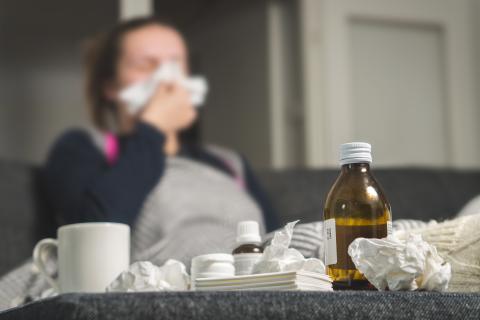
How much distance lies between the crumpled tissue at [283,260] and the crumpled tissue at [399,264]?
36 millimetres

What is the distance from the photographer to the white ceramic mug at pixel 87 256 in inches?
31.2

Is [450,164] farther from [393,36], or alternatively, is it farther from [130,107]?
[130,107]

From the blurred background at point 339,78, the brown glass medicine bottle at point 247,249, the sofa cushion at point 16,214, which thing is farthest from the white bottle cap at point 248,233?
the blurred background at point 339,78

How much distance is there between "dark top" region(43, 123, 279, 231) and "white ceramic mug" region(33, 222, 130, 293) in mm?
729

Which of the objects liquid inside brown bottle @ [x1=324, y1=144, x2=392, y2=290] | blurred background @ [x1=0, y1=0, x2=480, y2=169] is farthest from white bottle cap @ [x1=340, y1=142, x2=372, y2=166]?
blurred background @ [x1=0, y1=0, x2=480, y2=169]

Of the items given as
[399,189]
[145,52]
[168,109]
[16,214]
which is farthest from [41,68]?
[399,189]

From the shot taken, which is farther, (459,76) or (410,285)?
(459,76)

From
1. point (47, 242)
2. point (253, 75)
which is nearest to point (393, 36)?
point (253, 75)

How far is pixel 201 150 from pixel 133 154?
31cm

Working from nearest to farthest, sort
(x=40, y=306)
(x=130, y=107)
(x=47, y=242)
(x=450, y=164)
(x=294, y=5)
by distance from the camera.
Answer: (x=40, y=306) → (x=47, y=242) → (x=130, y=107) → (x=450, y=164) → (x=294, y=5)

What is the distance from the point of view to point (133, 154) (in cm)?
170

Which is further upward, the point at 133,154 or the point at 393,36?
the point at 393,36

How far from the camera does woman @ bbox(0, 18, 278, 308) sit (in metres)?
1.48

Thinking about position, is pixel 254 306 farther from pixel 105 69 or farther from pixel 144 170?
pixel 105 69
